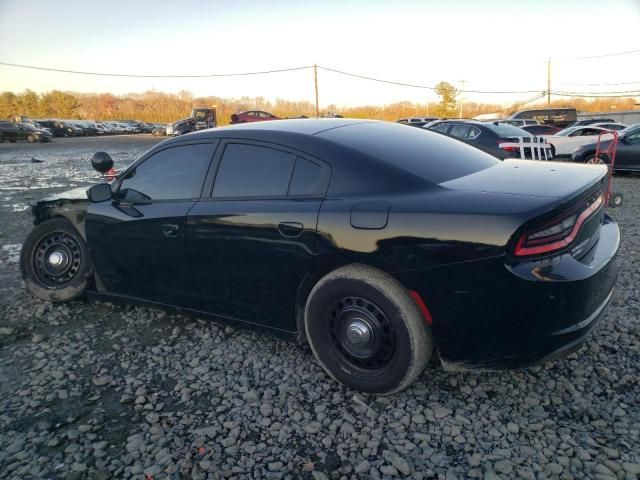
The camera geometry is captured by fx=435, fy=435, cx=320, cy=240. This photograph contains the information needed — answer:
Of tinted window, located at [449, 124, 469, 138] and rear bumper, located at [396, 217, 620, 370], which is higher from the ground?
tinted window, located at [449, 124, 469, 138]

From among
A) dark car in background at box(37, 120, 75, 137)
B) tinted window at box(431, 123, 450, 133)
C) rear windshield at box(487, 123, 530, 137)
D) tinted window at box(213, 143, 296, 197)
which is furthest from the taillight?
dark car in background at box(37, 120, 75, 137)

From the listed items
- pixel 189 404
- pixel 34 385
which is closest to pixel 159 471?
pixel 189 404

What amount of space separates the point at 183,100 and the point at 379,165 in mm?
93975

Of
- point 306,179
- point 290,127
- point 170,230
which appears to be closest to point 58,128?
point 170,230

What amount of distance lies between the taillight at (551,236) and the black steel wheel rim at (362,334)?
2.48ft

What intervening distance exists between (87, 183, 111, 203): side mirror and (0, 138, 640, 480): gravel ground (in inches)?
40.0

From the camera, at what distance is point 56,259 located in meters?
3.69

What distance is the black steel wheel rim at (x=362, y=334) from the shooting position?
230 centimetres

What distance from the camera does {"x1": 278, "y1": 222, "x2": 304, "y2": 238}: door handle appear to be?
2.43 m

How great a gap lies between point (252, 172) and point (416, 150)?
103cm

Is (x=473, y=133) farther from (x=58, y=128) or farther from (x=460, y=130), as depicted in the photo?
(x=58, y=128)

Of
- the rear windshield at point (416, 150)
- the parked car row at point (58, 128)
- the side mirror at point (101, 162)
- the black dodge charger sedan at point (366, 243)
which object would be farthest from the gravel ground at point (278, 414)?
the parked car row at point (58, 128)

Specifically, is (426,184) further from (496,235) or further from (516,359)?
(516,359)

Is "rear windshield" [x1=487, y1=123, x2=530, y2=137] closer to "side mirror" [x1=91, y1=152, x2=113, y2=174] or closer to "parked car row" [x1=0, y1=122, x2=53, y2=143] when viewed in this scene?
"side mirror" [x1=91, y1=152, x2=113, y2=174]
